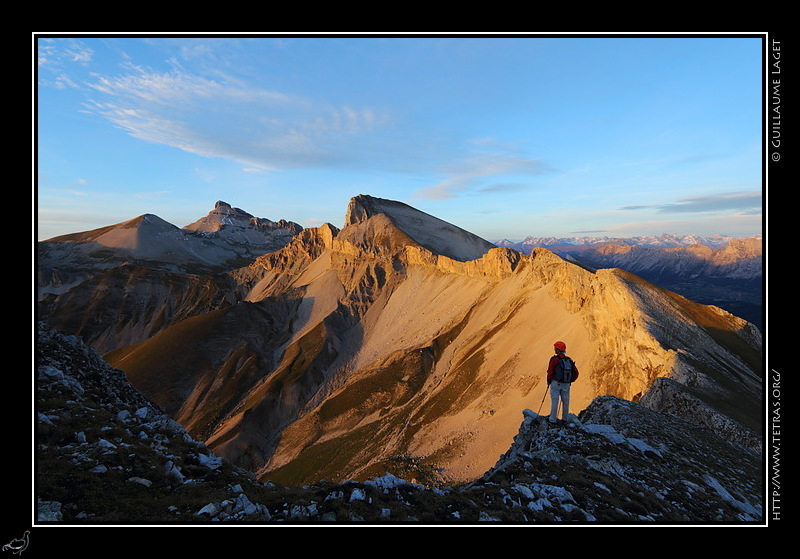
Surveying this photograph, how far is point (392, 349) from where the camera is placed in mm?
100000

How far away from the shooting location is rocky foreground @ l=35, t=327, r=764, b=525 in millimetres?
7582

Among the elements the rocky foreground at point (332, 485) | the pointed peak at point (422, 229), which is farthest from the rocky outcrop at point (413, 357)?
the rocky foreground at point (332, 485)

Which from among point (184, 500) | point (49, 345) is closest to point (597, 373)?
point (184, 500)

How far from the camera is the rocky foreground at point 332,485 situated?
7582 millimetres

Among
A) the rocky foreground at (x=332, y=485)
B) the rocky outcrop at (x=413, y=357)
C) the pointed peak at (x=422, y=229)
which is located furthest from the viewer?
the pointed peak at (x=422, y=229)

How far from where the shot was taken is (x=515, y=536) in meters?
6.73

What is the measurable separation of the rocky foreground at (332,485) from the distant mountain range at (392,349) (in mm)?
16080

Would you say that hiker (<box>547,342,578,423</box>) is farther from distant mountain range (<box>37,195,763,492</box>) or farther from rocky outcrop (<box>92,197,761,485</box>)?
rocky outcrop (<box>92,197,761,485</box>)

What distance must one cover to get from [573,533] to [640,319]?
4268cm
